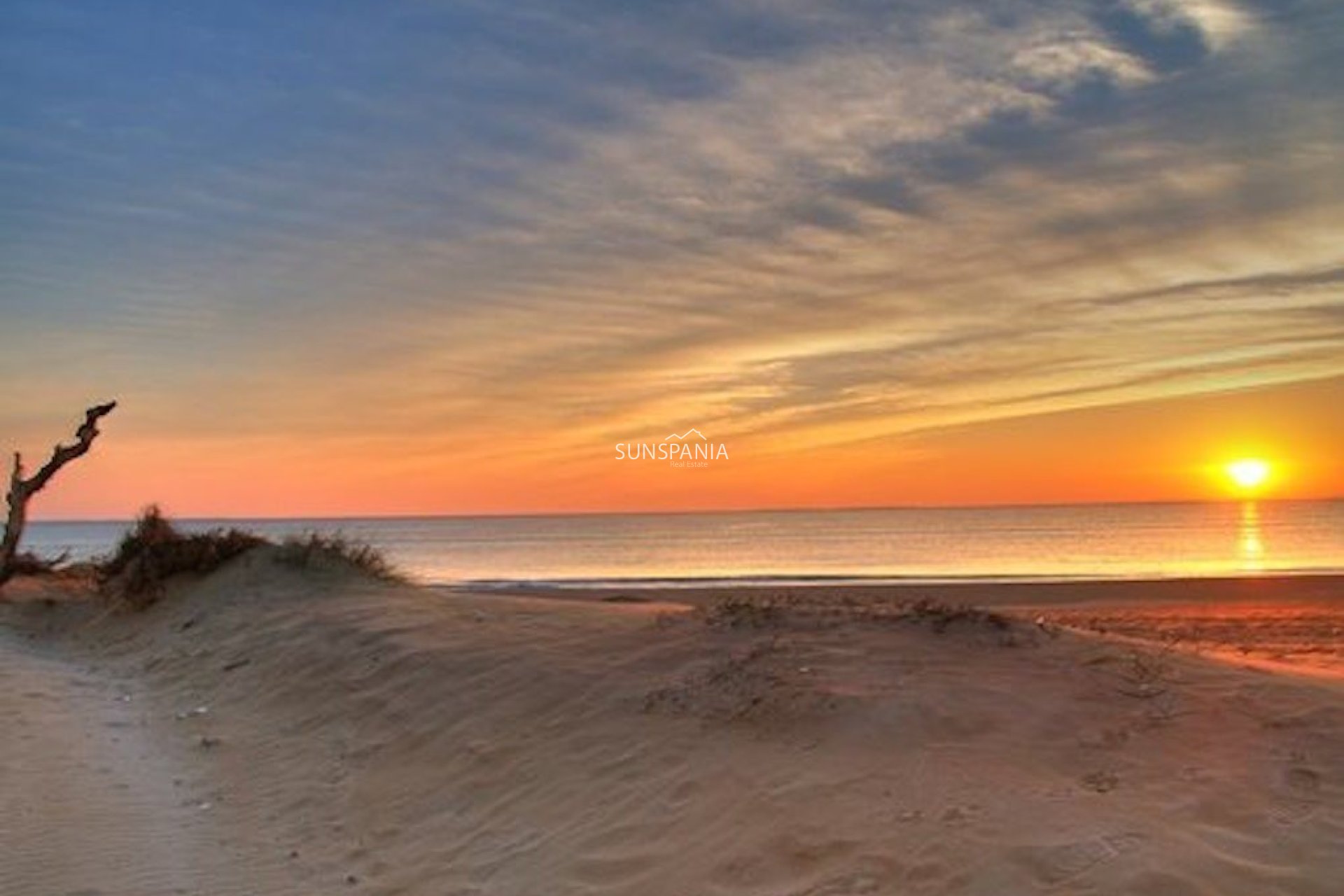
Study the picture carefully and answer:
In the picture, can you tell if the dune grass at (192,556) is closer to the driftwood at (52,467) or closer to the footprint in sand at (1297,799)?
the driftwood at (52,467)

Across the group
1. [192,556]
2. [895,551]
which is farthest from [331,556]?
[895,551]

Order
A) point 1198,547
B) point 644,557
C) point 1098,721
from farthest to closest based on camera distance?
point 644,557, point 1198,547, point 1098,721

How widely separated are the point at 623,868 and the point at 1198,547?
54.5m

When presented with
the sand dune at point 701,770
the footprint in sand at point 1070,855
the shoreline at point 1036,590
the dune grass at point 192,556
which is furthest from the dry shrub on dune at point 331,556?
the footprint in sand at point 1070,855

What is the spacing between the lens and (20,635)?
1762 centimetres

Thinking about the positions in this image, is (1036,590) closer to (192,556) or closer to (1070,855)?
(192,556)

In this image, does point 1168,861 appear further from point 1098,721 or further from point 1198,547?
point 1198,547

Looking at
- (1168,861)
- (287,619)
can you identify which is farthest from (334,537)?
(1168,861)

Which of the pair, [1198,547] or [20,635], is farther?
[1198,547]

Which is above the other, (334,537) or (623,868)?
(334,537)

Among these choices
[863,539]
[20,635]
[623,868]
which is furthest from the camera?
[863,539]

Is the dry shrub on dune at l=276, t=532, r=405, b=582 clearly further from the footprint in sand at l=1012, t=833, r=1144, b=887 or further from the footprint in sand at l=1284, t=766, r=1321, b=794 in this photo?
the footprint in sand at l=1284, t=766, r=1321, b=794

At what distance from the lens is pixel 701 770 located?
23.3 feet

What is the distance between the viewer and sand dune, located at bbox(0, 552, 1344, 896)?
219 inches
